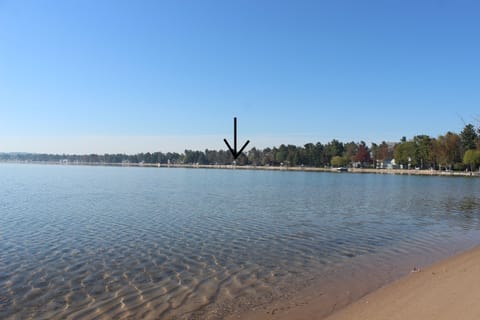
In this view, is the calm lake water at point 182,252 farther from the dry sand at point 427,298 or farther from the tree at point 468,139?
the tree at point 468,139

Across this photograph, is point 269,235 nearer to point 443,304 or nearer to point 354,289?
point 354,289

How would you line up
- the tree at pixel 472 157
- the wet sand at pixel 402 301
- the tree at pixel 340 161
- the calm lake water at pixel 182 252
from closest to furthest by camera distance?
the wet sand at pixel 402 301
the calm lake water at pixel 182 252
the tree at pixel 472 157
the tree at pixel 340 161

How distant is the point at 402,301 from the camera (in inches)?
337

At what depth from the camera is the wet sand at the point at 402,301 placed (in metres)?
7.52

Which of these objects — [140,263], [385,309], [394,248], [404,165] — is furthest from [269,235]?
[404,165]

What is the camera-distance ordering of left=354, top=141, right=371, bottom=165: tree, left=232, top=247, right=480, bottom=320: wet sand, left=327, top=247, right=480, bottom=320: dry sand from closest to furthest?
left=327, top=247, right=480, bottom=320: dry sand < left=232, top=247, right=480, bottom=320: wet sand < left=354, top=141, right=371, bottom=165: tree

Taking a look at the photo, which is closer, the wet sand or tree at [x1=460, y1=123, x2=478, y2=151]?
the wet sand

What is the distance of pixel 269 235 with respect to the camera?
18969 millimetres

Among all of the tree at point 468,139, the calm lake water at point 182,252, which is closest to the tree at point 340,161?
the tree at point 468,139

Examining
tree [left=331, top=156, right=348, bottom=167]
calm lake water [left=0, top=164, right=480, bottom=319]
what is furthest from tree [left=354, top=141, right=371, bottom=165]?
calm lake water [left=0, top=164, right=480, bottom=319]

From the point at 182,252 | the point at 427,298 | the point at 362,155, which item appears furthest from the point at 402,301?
the point at 362,155

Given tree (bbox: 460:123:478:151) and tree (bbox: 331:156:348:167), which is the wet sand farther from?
tree (bbox: 331:156:348:167)

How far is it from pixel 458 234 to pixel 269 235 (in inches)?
396

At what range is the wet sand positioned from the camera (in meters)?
7.52
